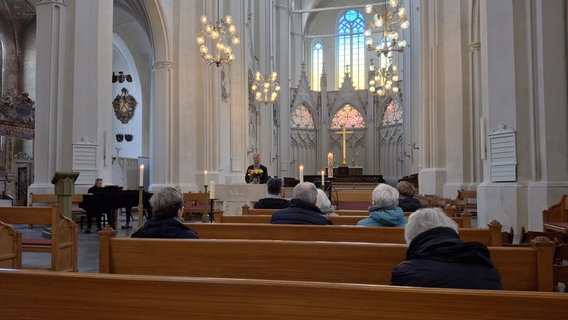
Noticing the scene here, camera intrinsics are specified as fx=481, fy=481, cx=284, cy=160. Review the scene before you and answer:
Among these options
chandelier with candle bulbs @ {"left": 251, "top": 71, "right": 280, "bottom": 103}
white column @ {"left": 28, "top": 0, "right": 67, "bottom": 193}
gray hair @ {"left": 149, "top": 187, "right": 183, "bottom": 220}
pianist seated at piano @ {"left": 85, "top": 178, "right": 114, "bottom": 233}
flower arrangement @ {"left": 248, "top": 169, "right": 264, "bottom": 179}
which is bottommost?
pianist seated at piano @ {"left": 85, "top": 178, "right": 114, "bottom": 233}

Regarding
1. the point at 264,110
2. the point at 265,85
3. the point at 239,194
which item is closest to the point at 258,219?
the point at 239,194

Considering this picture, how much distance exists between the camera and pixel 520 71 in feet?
28.2

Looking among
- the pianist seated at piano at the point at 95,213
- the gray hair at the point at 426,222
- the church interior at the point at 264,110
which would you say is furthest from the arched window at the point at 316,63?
the gray hair at the point at 426,222

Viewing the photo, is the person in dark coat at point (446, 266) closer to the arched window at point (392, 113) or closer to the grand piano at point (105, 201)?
the grand piano at point (105, 201)

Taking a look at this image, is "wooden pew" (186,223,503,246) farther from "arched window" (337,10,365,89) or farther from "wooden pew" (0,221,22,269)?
"arched window" (337,10,365,89)

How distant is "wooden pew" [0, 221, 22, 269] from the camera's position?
4.67 meters

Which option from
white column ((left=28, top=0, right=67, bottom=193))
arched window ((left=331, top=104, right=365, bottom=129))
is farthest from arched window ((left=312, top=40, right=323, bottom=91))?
white column ((left=28, top=0, right=67, bottom=193))

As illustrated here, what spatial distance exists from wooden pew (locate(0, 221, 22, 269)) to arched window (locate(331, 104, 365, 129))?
29592 mm

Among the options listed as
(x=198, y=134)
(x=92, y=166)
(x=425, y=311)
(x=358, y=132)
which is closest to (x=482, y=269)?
(x=425, y=311)

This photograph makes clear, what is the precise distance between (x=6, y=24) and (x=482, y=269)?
21383mm

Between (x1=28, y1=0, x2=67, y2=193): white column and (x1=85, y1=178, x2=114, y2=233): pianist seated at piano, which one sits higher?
(x1=28, y1=0, x2=67, y2=193): white column

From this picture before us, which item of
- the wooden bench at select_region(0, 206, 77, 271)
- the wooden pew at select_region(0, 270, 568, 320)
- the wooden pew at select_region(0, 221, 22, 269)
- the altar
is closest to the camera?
the wooden pew at select_region(0, 270, 568, 320)

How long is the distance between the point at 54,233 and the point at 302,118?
28.8 metres

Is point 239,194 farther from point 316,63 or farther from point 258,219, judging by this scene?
point 316,63
